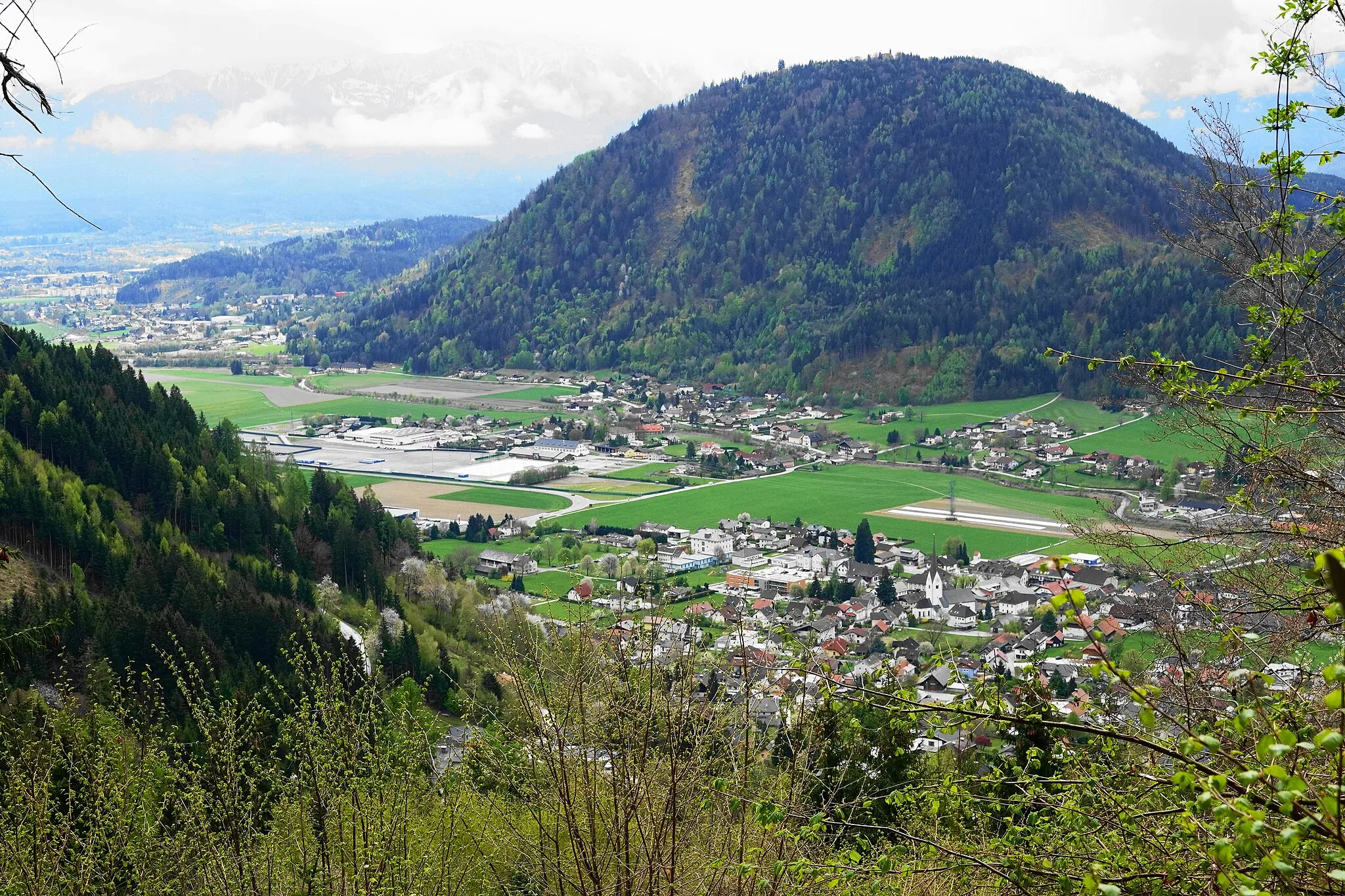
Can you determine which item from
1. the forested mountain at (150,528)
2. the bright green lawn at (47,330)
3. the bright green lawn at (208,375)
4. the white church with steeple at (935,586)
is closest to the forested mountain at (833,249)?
the bright green lawn at (208,375)

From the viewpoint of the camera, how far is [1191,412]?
350 inches

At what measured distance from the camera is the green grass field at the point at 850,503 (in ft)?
182

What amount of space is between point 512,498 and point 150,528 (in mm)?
33040

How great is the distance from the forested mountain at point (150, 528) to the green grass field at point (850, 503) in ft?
61.0

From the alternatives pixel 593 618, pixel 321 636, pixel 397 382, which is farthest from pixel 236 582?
pixel 397 382

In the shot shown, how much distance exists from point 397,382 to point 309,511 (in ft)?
272

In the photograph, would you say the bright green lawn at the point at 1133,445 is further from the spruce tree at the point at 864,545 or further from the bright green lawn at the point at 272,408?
the bright green lawn at the point at 272,408

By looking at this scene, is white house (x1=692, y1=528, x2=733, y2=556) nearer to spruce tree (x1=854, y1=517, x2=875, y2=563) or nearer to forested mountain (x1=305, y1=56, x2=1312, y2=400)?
spruce tree (x1=854, y1=517, x2=875, y2=563)

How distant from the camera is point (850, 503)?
62.8m

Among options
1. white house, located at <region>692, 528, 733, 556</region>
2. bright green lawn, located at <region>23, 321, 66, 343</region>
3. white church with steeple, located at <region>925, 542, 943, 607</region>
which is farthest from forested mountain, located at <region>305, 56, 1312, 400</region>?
white church with steeple, located at <region>925, 542, 943, 607</region>

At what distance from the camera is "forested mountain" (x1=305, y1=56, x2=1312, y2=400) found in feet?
344

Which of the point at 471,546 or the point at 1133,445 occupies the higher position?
the point at 1133,445

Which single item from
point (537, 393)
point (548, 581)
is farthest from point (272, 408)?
point (548, 581)

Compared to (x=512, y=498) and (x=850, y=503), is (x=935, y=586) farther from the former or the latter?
(x=512, y=498)
